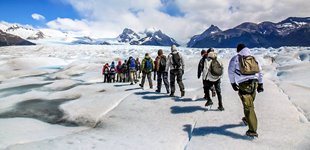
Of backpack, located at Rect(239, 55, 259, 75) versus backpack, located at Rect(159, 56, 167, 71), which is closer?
backpack, located at Rect(239, 55, 259, 75)

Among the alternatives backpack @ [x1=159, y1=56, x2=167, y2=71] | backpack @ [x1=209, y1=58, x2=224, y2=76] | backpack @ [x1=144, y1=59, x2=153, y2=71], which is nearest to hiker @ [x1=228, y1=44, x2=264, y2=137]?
backpack @ [x1=209, y1=58, x2=224, y2=76]

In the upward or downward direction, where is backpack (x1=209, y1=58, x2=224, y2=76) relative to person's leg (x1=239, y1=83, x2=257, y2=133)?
upward

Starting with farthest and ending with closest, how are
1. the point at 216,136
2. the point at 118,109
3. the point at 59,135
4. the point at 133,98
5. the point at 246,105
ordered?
the point at 133,98
the point at 118,109
the point at 59,135
the point at 216,136
the point at 246,105

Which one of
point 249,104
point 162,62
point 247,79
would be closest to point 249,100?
point 249,104

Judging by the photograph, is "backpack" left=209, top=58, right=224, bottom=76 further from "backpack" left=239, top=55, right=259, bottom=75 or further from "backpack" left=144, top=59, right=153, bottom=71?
"backpack" left=144, top=59, right=153, bottom=71

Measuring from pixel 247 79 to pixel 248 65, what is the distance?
0.34 metres

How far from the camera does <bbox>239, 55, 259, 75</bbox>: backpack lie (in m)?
7.62

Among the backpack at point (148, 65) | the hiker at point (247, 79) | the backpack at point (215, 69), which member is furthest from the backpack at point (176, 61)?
the hiker at point (247, 79)

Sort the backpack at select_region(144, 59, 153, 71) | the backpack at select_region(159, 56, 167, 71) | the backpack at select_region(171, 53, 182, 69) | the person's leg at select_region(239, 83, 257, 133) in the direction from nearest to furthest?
1. the person's leg at select_region(239, 83, 257, 133)
2. the backpack at select_region(171, 53, 182, 69)
3. the backpack at select_region(159, 56, 167, 71)
4. the backpack at select_region(144, 59, 153, 71)

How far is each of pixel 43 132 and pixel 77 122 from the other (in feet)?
5.02

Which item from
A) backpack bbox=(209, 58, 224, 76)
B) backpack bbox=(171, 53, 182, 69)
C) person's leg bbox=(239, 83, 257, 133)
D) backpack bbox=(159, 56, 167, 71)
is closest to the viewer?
person's leg bbox=(239, 83, 257, 133)

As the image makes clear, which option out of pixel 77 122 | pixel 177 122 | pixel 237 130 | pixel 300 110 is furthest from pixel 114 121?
pixel 300 110

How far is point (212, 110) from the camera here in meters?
10.7

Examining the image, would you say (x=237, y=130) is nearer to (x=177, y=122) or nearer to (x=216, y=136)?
(x=216, y=136)
